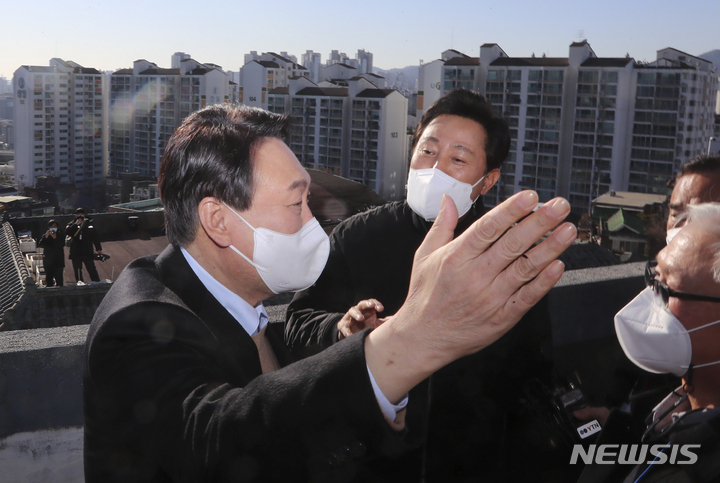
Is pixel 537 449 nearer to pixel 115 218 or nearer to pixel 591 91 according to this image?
pixel 115 218

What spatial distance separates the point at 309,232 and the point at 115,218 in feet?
44.1

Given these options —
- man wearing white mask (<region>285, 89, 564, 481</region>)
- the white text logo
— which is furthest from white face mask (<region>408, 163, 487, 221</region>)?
the white text logo

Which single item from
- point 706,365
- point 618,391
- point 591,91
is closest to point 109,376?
point 706,365

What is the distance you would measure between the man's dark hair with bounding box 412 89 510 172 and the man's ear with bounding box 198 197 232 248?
1.13 m

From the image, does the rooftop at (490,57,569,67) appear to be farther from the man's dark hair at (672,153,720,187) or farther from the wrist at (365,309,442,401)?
the wrist at (365,309,442,401)

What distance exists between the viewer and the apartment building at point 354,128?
4878 centimetres

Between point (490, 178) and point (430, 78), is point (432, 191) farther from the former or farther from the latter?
point (430, 78)

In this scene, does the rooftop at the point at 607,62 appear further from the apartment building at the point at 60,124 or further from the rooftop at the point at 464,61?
the apartment building at the point at 60,124

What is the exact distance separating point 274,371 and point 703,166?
6.40 feet

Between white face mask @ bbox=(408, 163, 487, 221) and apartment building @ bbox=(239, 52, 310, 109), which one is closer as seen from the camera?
white face mask @ bbox=(408, 163, 487, 221)

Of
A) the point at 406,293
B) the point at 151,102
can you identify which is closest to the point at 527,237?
the point at 406,293

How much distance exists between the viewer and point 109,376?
0.88 meters

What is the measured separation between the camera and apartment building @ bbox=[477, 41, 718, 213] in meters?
39.8

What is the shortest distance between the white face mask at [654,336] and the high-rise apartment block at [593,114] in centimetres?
4080
